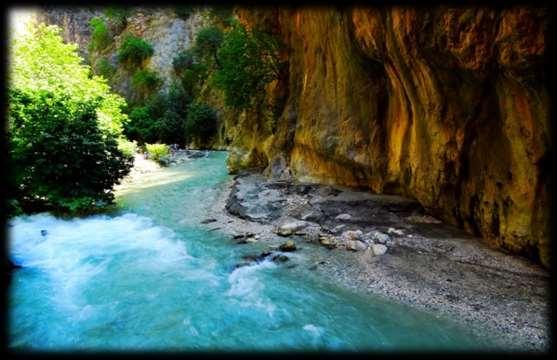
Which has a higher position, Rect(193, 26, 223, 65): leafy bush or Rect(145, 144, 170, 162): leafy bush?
Rect(193, 26, 223, 65): leafy bush

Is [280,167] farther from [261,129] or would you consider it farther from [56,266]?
[56,266]

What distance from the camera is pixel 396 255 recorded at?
9.04 m

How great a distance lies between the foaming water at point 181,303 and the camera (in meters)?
6.18

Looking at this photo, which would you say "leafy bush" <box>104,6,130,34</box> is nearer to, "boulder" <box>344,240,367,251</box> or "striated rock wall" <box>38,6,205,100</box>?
"striated rock wall" <box>38,6,205,100</box>

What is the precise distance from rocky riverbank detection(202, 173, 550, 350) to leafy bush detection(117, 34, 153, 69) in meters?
45.3

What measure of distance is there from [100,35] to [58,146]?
2096 inches

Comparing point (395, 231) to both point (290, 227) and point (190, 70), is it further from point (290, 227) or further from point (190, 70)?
point (190, 70)

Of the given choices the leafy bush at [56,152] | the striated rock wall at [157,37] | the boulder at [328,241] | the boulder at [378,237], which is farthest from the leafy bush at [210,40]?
the boulder at [378,237]

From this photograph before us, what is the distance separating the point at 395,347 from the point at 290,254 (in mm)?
4338

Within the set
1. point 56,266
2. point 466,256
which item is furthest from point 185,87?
point 466,256

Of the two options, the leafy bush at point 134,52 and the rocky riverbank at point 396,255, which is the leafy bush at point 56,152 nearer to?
the rocky riverbank at point 396,255

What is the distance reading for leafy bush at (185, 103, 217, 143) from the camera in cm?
4106

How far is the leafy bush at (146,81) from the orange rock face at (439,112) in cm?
3857

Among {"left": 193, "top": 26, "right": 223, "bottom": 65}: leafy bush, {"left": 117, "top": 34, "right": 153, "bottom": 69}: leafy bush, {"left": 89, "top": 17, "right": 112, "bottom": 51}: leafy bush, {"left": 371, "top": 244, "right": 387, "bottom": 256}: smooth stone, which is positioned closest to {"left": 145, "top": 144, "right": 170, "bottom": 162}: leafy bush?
{"left": 193, "top": 26, "right": 223, "bottom": 65}: leafy bush
